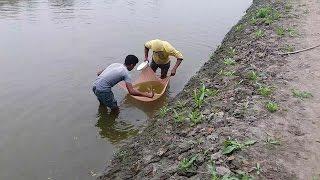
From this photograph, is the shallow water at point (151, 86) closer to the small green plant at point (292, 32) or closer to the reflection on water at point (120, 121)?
the reflection on water at point (120, 121)

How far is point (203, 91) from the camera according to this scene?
354 inches

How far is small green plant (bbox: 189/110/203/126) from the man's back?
2.50 meters

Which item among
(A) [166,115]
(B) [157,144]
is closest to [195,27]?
(A) [166,115]

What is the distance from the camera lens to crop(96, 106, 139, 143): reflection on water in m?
9.55

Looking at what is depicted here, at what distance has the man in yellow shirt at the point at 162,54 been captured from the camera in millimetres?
11719

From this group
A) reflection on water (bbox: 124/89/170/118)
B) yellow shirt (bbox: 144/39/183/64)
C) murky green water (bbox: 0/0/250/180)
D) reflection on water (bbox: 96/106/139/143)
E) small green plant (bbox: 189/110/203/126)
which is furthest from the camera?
yellow shirt (bbox: 144/39/183/64)

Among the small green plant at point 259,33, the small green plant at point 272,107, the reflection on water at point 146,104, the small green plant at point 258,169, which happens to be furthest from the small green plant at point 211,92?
the small green plant at point 259,33

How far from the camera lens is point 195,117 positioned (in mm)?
7629

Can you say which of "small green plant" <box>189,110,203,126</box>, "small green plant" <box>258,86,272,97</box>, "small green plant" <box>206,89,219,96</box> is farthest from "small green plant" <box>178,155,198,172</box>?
"small green plant" <box>206,89,219,96</box>

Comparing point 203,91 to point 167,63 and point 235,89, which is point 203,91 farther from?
point 167,63

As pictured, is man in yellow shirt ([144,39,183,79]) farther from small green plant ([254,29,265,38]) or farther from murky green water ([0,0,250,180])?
small green plant ([254,29,265,38])

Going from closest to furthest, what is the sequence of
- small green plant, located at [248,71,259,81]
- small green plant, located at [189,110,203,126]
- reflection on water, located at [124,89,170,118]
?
1. small green plant, located at [189,110,203,126]
2. small green plant, located at [248,71,259,81]
3. reflection on water, located at [124,89,170,118]

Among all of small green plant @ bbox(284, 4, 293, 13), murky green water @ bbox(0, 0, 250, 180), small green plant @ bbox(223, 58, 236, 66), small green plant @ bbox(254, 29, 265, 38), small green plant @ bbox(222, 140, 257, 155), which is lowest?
murky green water @ bbox(0, 0, 250, 180)

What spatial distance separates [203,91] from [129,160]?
96.6 inches
